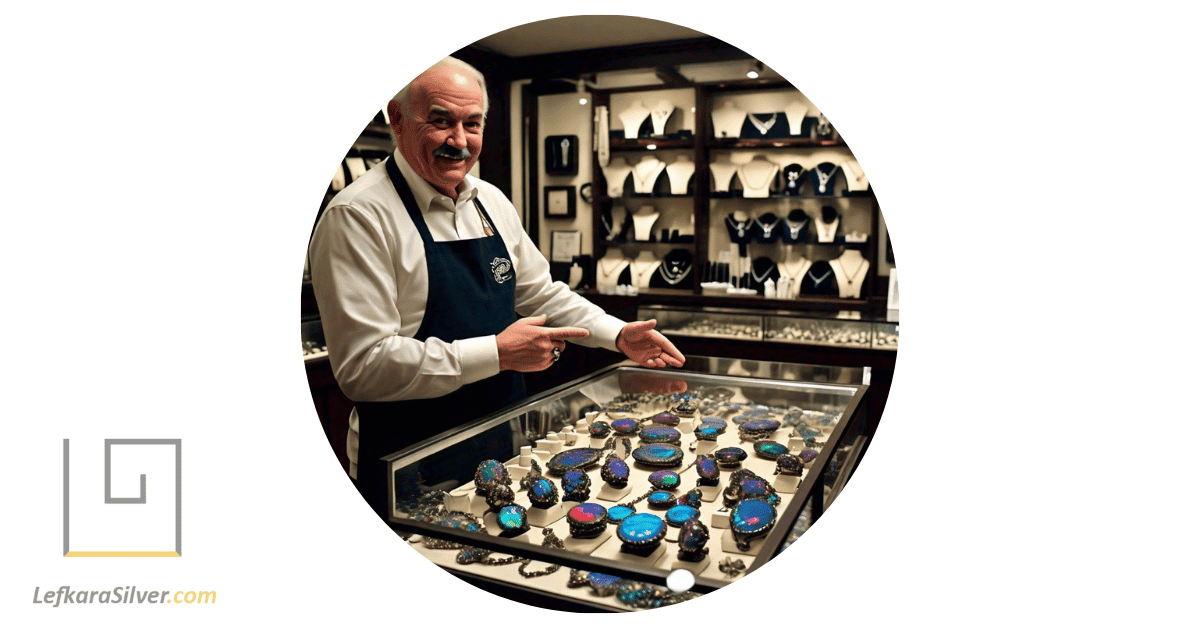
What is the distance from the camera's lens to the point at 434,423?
1632 mm

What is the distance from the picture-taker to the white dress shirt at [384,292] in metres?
1.54

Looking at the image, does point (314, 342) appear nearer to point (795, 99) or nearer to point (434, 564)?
point (434, 564)

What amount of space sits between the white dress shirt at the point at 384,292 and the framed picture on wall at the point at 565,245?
222 millimetres

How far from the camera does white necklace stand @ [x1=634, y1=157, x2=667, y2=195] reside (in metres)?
1.84

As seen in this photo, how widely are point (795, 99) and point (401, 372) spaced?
1.09 m

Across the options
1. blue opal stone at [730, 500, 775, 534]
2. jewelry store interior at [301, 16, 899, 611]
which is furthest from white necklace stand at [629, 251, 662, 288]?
blue opal stone at [730, 500, 775, 534]

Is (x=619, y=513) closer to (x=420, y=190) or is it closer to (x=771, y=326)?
(x=771, y=326)

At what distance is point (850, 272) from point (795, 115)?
41cm

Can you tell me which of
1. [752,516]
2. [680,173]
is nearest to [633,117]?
[680,173]

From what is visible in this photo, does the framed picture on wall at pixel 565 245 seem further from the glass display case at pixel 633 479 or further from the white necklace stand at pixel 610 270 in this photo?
the glass display case at pixel 633 479

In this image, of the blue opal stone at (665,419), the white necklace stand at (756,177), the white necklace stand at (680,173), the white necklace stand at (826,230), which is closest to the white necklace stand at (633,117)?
the white necklace stand at (680,173)

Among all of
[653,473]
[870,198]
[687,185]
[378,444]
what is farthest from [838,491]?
[378,444]

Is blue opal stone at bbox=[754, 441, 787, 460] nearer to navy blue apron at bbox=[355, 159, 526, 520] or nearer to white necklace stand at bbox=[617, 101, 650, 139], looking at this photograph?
navy blue apron at bbox=[355, 159, 526, 520]

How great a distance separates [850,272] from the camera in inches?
70.6
